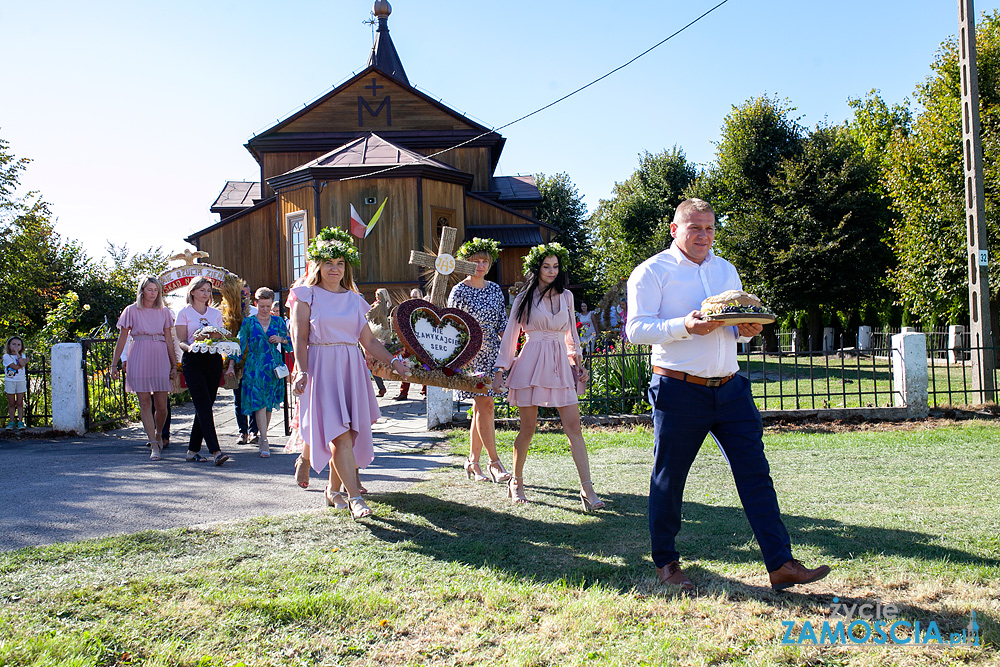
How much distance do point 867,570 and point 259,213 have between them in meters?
24.7

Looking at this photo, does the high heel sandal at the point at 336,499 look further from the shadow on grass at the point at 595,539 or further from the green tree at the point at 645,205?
the green tree at the point at 645,205

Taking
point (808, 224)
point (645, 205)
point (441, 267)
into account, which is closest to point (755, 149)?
point (808, 224)

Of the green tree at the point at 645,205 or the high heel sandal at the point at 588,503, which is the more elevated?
the green tree at the point at 645,205

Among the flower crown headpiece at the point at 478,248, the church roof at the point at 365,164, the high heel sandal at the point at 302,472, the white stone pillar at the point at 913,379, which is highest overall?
the church roof at the point at 365,164

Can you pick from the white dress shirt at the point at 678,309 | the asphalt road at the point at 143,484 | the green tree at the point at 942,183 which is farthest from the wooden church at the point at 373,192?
the white dress shirt at the point at 678,309

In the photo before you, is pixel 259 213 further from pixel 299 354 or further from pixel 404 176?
pixel 299 354

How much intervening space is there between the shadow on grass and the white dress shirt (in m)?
1.13

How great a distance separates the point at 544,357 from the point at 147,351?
4844 mm

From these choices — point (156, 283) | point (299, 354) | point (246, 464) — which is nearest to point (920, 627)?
point (299, 354)

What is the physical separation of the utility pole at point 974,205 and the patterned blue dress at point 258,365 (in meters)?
9.71

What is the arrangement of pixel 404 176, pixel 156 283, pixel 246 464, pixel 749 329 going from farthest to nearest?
pixel 404 176
pixel 156 283
pixel 246 464
pixel 749 329

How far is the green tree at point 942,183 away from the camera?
21.9 metres

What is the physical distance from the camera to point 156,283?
8.08m

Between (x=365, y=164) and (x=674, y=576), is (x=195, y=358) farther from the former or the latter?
(x=365, y=164)
